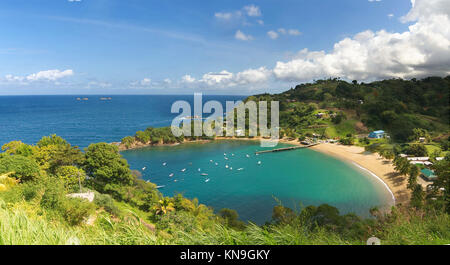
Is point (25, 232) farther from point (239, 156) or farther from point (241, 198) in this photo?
point (239, 156)

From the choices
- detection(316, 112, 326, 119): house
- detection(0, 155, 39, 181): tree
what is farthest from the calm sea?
detection(316, 112, 326, 119): house

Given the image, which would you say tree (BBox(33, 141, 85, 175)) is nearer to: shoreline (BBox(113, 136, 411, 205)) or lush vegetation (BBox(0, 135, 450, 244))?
lush vegetation (BBox(0, 135, 450, 244))

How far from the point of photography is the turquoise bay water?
19.9m

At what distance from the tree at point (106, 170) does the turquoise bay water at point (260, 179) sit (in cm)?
517

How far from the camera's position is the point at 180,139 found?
44.9 meters

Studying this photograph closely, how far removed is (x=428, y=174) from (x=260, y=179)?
1724cm

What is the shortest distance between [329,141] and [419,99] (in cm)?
3449

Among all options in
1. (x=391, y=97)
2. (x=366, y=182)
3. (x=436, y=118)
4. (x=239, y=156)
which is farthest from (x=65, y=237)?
(x=391, y=97)

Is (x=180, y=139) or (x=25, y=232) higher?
(x=25, y=232)

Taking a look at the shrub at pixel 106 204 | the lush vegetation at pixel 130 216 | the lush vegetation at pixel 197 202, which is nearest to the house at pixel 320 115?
the lush vegetation at pixel 197 202

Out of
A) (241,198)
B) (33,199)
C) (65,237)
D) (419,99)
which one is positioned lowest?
(241,198)

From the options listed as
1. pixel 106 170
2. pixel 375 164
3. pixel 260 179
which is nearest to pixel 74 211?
pixel 106 170

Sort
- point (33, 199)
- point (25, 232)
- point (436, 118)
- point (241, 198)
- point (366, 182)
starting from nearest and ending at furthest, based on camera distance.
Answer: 1. point (25, 232)
2. point (33, 199)
3. point (241, 198)
4. point (366, 182)
5. point (436, 118)

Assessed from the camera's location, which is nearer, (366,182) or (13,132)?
(366,182)
